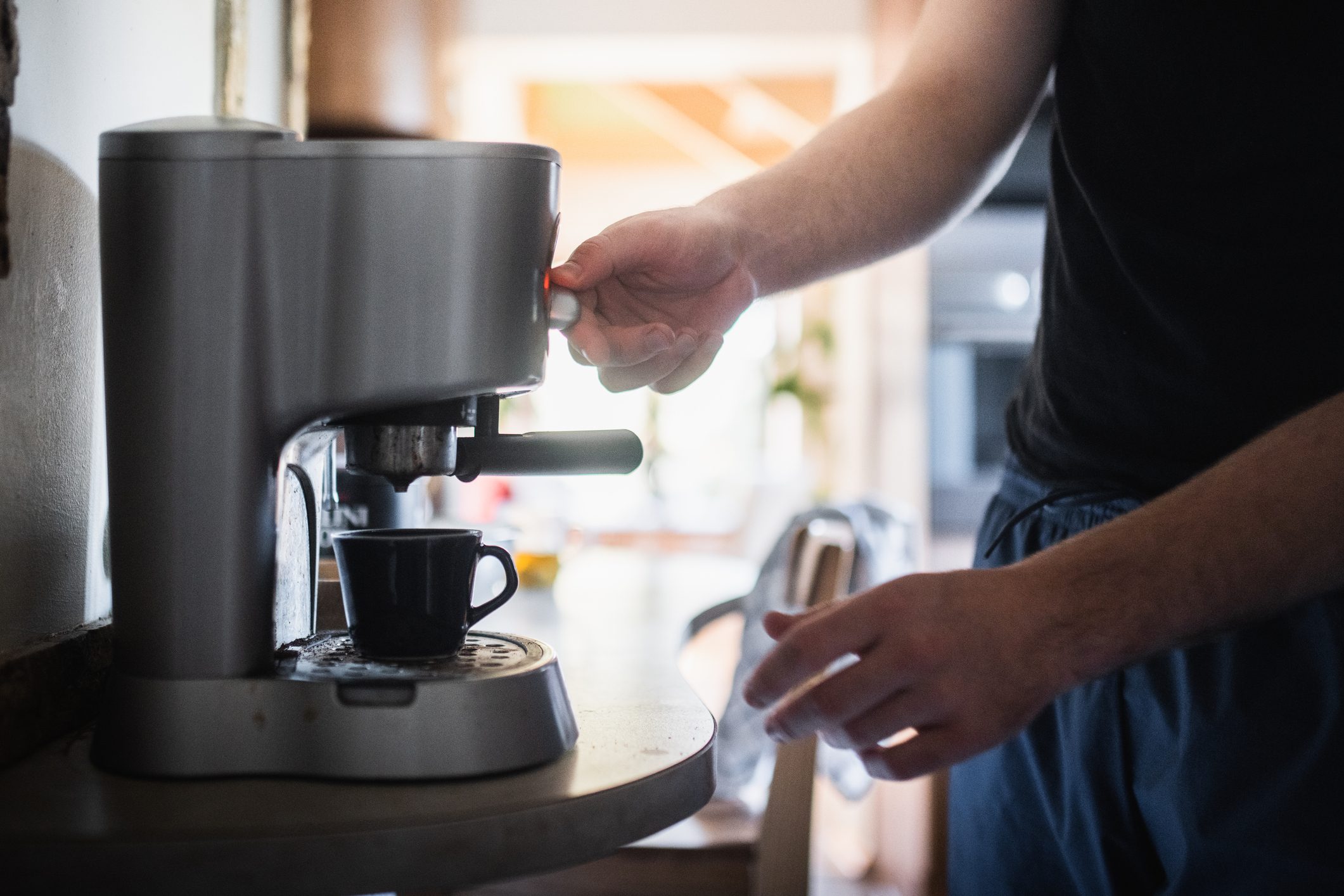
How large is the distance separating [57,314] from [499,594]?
1.21ft

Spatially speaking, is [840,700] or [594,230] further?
[594,230]

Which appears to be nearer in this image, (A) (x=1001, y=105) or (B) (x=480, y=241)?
(B) (x=480, y=241)

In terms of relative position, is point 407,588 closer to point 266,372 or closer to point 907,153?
point 266,372

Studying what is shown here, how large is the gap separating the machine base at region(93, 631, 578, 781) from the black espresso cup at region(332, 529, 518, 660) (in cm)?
4

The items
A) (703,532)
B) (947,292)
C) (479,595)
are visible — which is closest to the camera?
(479,595)

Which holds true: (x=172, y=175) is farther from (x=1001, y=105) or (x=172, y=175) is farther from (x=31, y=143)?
(x=1001, y=105)

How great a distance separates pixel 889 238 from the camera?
0.97 metres

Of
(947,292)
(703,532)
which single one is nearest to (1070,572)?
(947,292)

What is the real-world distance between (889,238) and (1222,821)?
524 millimetres

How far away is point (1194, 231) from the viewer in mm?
783

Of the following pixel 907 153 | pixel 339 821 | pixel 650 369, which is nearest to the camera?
pixel 339 821

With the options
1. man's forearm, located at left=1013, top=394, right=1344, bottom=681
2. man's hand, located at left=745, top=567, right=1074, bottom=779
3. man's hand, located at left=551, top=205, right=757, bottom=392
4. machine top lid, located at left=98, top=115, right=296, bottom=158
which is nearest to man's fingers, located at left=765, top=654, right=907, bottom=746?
man's hand, located at left=745, top=567, right=1074, bottom=779

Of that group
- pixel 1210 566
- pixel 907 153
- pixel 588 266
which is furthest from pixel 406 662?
pixel 907 153

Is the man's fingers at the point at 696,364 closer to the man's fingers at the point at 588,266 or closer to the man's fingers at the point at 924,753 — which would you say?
the man's fingers at the point at 588,266
